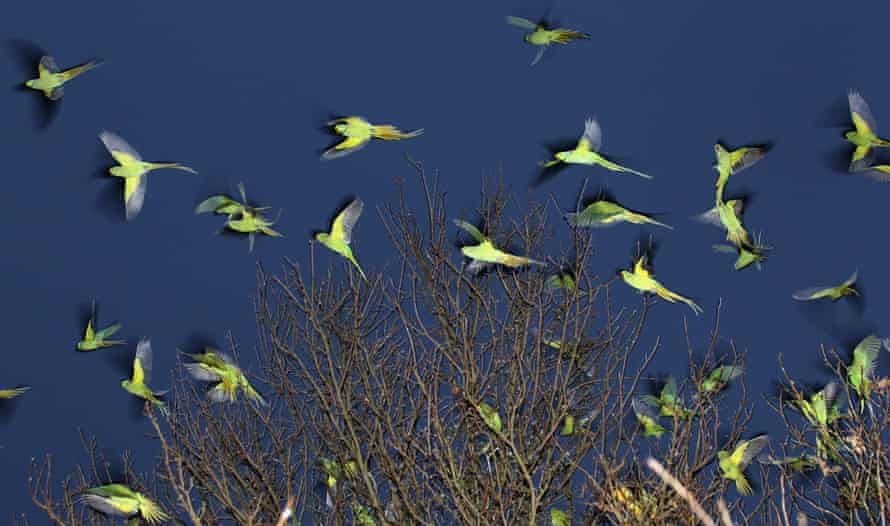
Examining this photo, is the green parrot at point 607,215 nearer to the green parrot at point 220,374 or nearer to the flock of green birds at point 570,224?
the flock of green birds at point 570,224

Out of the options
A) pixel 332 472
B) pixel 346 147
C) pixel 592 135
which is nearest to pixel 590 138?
pixel 592 135

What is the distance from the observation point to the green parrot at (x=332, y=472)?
24.5 feet

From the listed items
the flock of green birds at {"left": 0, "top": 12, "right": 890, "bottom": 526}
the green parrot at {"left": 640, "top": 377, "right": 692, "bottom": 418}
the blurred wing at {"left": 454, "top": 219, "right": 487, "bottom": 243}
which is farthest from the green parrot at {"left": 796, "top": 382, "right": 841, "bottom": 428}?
the blurred wing at {"left": 454, "top": 219, "right": 487, "bottom": 243}

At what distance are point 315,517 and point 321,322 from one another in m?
2.00

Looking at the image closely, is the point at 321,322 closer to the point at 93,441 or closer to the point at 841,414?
the point at 93,441

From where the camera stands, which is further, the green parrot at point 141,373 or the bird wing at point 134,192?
the green parrot at point 141,373

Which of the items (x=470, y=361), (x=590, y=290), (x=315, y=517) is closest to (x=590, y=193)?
(x=590, y=290)

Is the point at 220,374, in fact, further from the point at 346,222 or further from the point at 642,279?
the point at 642,279

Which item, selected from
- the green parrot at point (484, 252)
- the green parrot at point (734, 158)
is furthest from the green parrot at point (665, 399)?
the green parrot at point (734, 158)

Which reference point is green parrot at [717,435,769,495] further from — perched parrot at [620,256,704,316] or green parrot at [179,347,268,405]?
green parrot at [179,347,268,405]

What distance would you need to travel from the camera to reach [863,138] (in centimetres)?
630

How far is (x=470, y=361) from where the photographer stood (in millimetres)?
6703

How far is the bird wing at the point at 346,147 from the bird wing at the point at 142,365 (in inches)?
112

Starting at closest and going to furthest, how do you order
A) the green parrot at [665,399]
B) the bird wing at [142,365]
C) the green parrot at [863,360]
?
the green parrot at [863,360]
the green parrot at [665,399]
the bird wing at [142,365]
